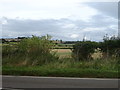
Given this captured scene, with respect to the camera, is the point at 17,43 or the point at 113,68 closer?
the point at 113,68

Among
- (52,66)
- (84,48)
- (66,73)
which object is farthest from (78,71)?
(84,48)

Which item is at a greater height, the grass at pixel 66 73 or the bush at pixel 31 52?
the bush at pixel 31 52

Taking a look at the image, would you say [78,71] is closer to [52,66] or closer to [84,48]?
[52,66]

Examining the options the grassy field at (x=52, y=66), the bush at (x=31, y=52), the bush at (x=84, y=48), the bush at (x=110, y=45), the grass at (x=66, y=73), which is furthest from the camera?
the bush at (x=110, y=45)

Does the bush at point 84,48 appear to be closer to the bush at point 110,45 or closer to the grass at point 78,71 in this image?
the bush at point 110,45

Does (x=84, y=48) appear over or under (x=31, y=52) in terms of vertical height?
over

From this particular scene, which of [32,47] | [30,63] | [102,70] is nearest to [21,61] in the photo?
[30,63]

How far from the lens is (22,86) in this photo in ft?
31.8

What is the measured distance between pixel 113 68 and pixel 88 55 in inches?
264

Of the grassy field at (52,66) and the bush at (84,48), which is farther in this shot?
the bush at (84,48)

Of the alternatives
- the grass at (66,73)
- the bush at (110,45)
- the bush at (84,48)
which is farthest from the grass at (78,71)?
the bush at (110,45)

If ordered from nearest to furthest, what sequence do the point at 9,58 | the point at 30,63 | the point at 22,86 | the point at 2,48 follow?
the point at 22,86
the point at 30,63
the point at 9,58
the point at 2,48

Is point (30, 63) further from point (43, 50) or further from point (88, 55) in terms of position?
point (88, 55)

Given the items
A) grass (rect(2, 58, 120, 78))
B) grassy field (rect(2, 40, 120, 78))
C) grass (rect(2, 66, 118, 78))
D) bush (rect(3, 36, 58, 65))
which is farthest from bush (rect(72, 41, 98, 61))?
grass (rect(2, 66, 118, 78))
